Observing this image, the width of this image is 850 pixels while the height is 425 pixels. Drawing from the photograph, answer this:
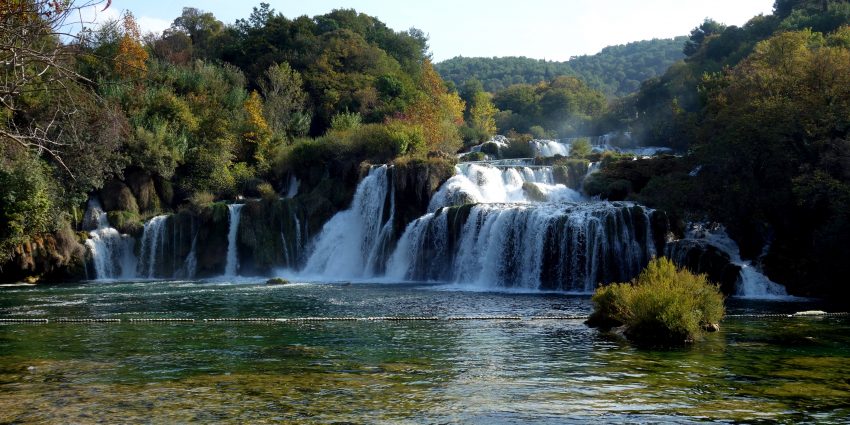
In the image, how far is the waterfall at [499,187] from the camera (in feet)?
132

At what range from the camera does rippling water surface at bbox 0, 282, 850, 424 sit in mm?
10570

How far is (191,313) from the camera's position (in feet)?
77.4

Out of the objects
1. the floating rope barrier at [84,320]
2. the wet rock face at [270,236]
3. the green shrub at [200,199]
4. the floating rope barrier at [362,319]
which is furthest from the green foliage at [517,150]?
the floating rope barrier at [84,320]

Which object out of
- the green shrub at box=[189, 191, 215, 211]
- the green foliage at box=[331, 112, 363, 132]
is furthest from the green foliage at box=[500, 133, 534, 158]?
the green shrub at box=[189, 191, 215, 211]

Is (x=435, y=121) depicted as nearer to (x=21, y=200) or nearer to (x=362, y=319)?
(x=21, y=200)

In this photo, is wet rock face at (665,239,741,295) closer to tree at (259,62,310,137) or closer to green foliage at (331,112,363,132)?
green foliage at (331,112,363,132)

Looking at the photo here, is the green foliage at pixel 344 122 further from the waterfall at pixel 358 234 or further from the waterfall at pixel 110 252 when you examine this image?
the waterfall at pixel 110 252

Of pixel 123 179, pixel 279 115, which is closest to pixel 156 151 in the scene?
pixel 123 179

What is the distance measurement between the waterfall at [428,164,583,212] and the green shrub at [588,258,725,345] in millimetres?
21521

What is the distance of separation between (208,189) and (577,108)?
51.3 meters

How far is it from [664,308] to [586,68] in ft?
519

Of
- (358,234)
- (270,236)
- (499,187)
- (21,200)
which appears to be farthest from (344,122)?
(21,200)

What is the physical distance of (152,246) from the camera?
43.1 meters

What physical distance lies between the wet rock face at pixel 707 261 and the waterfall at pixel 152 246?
2697cm
